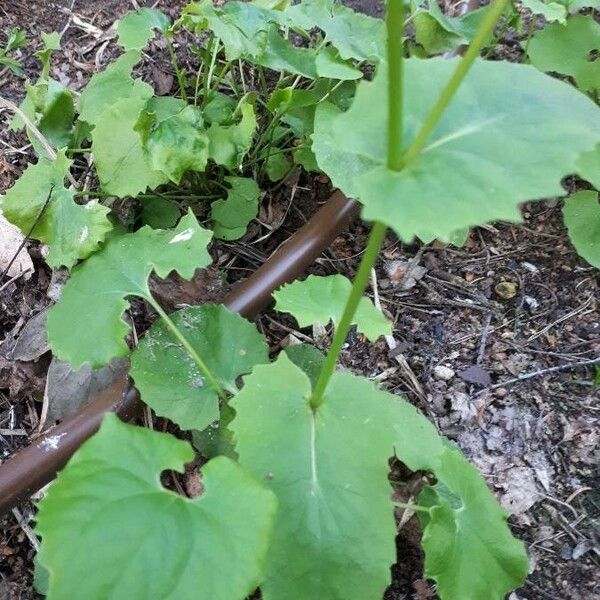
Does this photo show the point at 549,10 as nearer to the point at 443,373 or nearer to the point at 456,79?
the point at 443,373

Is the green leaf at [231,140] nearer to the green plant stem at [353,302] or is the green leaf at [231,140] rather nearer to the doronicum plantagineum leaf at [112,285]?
the doronicum plantagineum leaf at [112,285]

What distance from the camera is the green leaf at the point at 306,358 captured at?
151 cm

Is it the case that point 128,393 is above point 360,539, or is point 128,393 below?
below

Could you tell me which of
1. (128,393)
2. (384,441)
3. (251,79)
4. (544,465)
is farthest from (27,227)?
(544,465)

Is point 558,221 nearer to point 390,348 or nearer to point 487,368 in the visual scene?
point 487,368

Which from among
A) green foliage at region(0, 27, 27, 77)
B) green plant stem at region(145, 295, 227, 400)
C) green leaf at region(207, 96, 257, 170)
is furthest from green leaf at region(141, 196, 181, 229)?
green foliage at region(0, 27, 27, 77)

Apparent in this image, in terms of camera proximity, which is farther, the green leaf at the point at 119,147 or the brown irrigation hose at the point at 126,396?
the green leaf at the point at 119,147

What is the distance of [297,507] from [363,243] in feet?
3.33

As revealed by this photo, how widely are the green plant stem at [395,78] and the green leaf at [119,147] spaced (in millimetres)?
954

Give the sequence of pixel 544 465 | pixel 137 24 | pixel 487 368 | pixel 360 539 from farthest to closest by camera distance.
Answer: pixel 137 24
pixel 487 368
pixel 544 465
pixel 360 539

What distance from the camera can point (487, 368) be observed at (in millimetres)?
1688

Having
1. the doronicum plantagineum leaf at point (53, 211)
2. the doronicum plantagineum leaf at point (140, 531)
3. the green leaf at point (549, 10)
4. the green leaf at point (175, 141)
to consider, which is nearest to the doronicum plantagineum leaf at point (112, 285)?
the doronicum plantagineum leaf at point (53, 211)

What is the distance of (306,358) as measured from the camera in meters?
1.52

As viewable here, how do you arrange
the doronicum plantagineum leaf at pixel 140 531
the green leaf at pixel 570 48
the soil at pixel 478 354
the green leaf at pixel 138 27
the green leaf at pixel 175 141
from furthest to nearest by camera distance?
the green leaf at pixel 570 48
the green leaf at pixel 138 27
the green leaf at pixel 175 141
the soil at pixel 478 354
the doronicum plantagineum leaf at pixel 140 531
